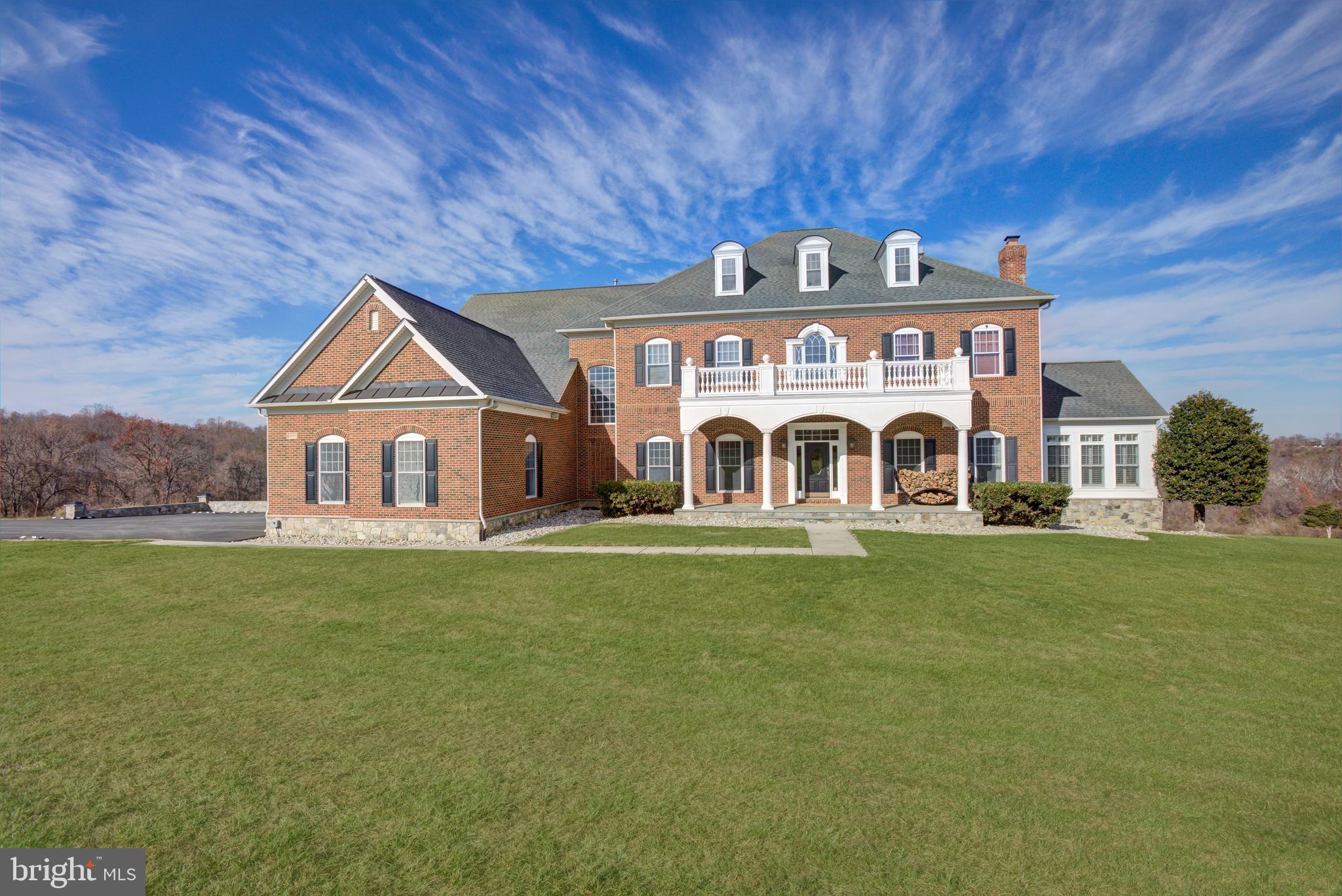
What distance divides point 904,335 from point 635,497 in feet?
35.8

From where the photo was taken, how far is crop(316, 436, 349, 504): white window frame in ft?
60.4

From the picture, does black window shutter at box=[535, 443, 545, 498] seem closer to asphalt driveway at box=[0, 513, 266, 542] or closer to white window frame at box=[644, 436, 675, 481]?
white window frame at box=[644, 436, 675, 481]

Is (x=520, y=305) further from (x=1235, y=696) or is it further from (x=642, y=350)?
(x=1235, y=696)

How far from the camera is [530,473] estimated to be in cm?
2003

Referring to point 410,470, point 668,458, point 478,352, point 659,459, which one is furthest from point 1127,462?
point 410,470

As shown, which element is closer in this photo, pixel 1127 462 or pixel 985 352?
pixel 985 352

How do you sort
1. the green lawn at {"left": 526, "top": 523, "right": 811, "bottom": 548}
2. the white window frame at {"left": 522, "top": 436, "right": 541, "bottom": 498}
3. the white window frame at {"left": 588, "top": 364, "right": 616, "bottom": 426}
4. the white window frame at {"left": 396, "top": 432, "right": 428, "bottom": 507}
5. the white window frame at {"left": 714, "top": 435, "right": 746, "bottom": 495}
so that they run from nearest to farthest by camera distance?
1. the green lawn at {"left": 526, "top": 523, "right": 811, "bottom": 548}
2. the white window frame at {"left": 396, "top": 432, "right": 428, "bottom": 507}
3. the white window frame at {"left": 522, "top": 436, "right": 541, "bottom": 498}
4. the white window frame at {"left": 714, "top": 435, "right": 746, "bottom": 495}
5. the white window frame at {"left": 588, "top": 364, "right": 616, "bottom": 426}

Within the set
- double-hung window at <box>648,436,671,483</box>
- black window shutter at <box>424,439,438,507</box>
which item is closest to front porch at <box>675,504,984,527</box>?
double-hung window at <box>648,436,671,483</box>

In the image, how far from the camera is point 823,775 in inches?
183

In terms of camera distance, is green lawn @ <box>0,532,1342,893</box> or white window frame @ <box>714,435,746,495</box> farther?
white window frame @ <box>714,435,746,495</box>

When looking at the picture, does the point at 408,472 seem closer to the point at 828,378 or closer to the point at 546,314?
the point at 546,314

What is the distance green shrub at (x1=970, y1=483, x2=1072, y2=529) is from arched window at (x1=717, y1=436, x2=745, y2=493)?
8066 millimetres

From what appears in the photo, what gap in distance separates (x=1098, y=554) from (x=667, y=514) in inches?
476

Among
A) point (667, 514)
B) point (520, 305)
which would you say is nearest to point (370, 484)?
point (667, 514)
